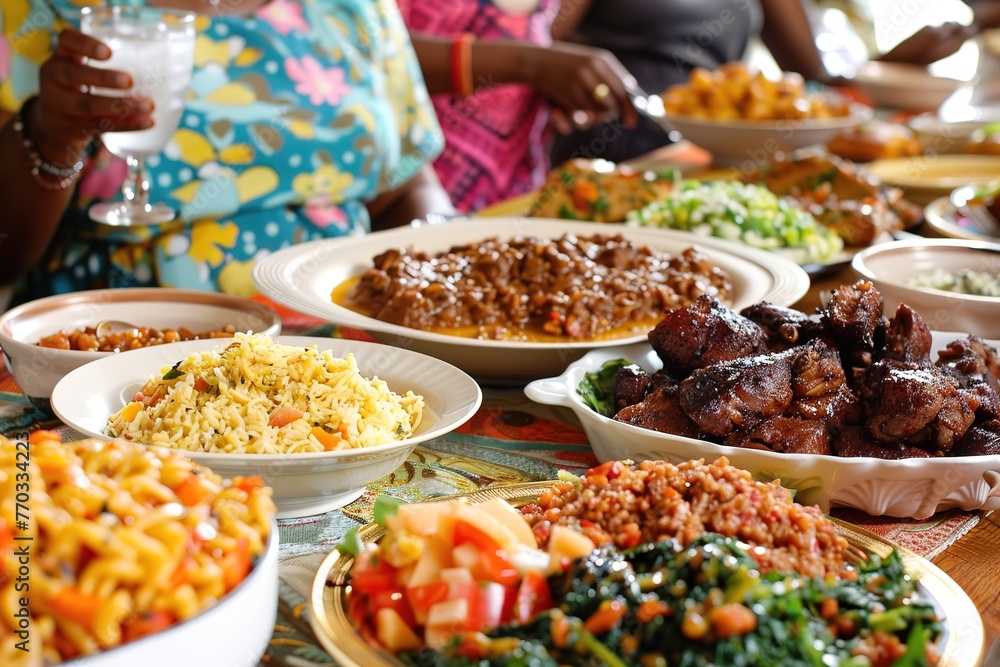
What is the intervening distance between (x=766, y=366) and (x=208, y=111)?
2.15m

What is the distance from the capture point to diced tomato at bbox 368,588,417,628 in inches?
44.8

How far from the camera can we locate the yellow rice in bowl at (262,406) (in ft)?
4.89

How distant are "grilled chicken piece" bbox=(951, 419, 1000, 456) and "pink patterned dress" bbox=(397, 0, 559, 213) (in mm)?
3446

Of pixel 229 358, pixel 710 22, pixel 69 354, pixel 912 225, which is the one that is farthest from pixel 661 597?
pixel 710 22

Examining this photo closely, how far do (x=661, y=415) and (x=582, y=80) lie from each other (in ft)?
10.4

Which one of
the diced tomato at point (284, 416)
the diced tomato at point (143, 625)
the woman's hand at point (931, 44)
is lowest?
the diced tomato at point (284, 416)

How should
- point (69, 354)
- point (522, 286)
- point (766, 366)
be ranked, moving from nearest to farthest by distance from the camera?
point (766, 366) < point (69, 354) < point (522, 286)

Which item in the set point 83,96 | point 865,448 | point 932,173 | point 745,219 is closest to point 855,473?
point 865,448

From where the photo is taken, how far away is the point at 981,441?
5.37ft

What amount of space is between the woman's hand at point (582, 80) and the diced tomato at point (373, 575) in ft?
12.1

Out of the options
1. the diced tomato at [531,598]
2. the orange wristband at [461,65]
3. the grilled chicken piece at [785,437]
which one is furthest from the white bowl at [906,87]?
the diced tomato at [531,598]

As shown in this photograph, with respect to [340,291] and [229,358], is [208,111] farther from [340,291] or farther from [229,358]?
[229,358]

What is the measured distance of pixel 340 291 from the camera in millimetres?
2432

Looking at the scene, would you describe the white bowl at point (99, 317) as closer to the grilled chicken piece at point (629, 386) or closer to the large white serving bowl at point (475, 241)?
the large white serving bowl at point (475, 241)
